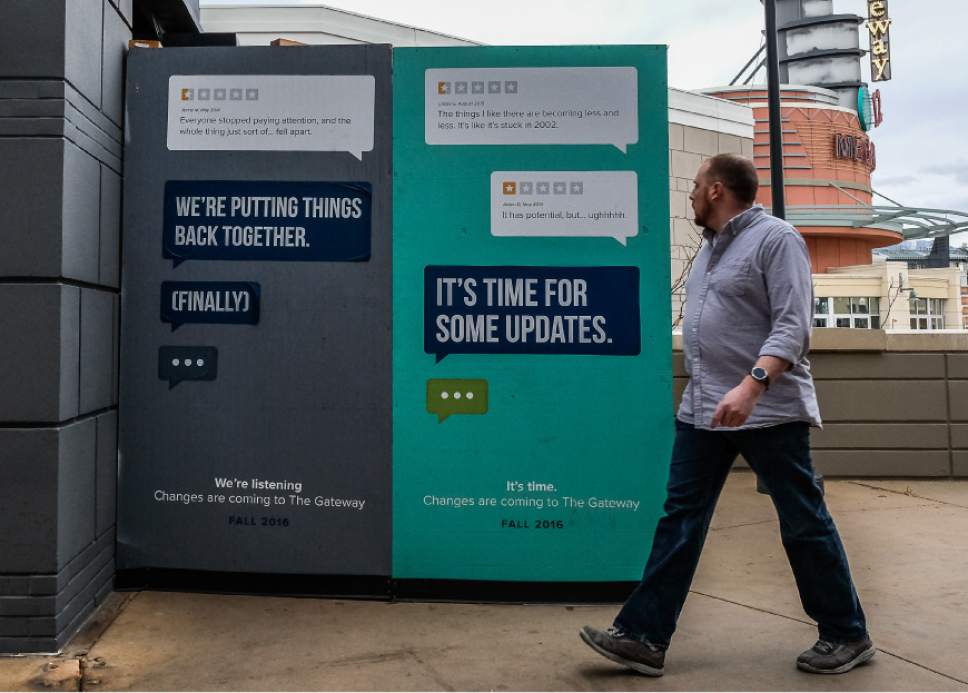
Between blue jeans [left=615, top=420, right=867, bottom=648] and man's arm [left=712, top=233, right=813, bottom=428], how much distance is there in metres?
0.24

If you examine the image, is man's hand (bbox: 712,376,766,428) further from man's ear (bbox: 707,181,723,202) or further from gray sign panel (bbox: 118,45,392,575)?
gray sign panel (bbox: 118,45,392,575)

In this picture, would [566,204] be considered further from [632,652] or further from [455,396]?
[632,652]

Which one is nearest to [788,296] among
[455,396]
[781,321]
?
[781,321]

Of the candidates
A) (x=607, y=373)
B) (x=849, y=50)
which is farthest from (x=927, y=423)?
(x=849, y=50)

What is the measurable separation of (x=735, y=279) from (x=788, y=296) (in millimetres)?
217

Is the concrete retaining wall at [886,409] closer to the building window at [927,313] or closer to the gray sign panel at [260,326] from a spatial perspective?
the gray sign panel at [260,326]

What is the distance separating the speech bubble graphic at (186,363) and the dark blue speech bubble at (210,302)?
0.44 feet

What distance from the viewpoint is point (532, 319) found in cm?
380

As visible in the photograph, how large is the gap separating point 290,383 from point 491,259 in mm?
1095

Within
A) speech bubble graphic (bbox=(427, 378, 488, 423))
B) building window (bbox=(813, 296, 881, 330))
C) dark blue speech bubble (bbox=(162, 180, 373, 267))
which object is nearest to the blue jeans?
speech bubble graphic (bbox=(427, 378, 488, 423))

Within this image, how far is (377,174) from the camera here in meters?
3.84

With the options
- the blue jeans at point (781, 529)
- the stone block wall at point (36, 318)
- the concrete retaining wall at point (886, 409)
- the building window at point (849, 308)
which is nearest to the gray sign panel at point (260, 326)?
the stone block wall at point (36, 318)

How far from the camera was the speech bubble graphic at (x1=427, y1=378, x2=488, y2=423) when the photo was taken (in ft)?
12.5

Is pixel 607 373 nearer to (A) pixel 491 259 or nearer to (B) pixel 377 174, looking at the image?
(A) pixel 491 259
